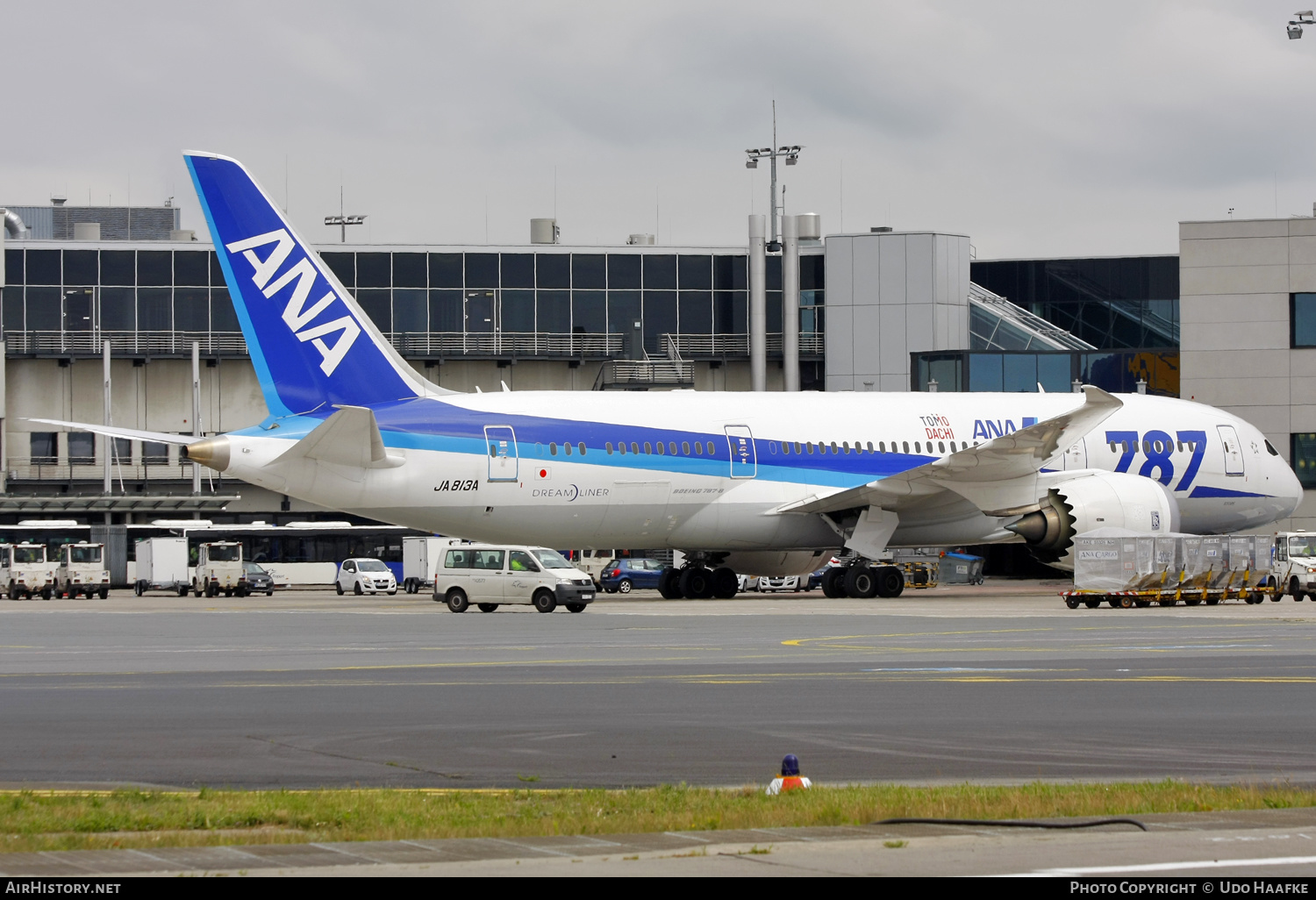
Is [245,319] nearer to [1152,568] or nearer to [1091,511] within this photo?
[1091,511]

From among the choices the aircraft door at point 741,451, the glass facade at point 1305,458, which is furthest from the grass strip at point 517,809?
the glass facade at point 1305,458

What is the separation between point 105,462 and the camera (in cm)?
7906

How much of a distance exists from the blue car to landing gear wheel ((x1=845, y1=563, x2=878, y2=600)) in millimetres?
21234

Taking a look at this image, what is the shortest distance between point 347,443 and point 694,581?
1264 centimetres

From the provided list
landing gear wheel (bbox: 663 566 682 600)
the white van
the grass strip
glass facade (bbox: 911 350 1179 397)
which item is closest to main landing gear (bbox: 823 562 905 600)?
landing gear wheel (bbox: 663 566 682 600)

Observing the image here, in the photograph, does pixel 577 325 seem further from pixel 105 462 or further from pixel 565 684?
pixel 565 684

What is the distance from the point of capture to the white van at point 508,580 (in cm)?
3894

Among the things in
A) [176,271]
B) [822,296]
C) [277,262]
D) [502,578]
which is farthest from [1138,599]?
[176,271]

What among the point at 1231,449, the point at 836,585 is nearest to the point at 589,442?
the point at 836,585

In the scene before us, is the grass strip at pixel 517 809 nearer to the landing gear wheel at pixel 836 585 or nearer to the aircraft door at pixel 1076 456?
the landing gear wheel at pixel 836 585

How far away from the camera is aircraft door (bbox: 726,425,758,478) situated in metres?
41.0

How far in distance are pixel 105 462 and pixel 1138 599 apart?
181 ft

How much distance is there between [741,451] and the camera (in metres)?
41.1

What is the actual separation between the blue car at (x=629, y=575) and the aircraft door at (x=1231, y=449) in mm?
24742
